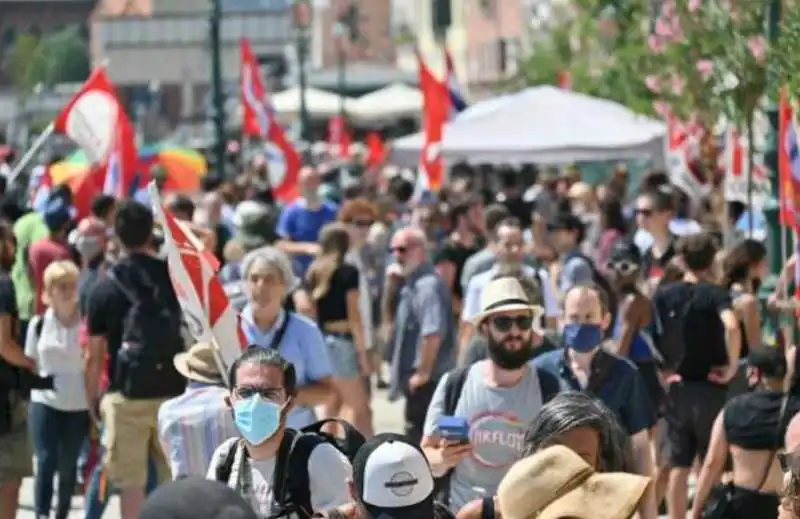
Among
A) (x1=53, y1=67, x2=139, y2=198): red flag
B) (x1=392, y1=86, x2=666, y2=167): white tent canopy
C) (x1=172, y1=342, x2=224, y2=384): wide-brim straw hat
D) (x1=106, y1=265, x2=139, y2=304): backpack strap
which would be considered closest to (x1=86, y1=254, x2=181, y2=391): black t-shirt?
(x1=106, y1=265, x2=139, y2=304): backpack strap

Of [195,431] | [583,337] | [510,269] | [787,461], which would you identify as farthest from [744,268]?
[787,461]

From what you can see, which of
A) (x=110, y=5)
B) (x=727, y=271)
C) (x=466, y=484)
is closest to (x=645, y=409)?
(x=466, y=484)

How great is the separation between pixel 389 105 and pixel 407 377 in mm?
39448

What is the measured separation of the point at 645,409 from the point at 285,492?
2196 millimetres

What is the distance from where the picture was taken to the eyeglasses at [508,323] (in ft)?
29.3

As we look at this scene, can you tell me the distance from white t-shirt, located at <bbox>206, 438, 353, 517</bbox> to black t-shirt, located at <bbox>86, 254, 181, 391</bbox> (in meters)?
4.08

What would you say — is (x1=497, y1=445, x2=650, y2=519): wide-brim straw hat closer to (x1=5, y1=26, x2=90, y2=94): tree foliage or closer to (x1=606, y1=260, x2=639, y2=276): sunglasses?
(x1=606, y1=260, x2=639, y2=276): sunglasses

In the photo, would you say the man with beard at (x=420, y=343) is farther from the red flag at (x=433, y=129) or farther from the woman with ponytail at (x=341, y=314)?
the red flag at (x=433, y=129)

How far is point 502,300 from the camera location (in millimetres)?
9039

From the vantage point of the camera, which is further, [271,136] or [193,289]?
[271,136]

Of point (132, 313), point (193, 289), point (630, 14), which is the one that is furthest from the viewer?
point (630, 14)

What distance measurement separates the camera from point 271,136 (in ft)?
86.8

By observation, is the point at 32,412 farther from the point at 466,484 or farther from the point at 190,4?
the point at 190,4

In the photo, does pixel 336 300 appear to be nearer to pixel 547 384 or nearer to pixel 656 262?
pixel 656 262
